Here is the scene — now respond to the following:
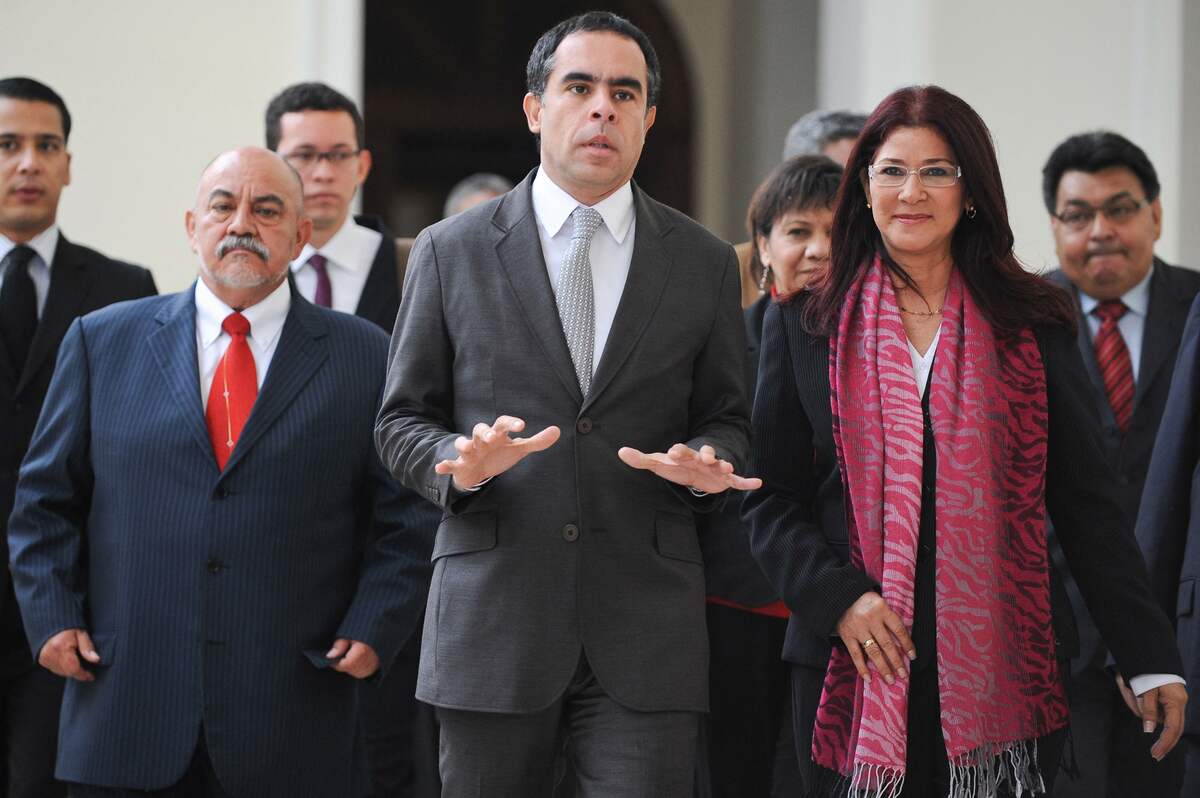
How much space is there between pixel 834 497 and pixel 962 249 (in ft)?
1.86

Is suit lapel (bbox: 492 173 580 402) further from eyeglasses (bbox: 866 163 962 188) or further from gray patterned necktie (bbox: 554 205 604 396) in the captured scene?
eyeglasses (bbox: 866 163 962 188)

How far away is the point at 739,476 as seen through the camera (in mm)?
3186

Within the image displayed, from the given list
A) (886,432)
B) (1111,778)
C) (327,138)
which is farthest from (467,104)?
(886,432)

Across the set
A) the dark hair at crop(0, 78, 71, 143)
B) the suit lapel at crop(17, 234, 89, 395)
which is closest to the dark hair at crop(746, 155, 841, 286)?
the suit lapel at crop(17, 234, 89, 395)

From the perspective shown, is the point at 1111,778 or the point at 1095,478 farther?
the point at 1111,778

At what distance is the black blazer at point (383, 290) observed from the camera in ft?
16.1

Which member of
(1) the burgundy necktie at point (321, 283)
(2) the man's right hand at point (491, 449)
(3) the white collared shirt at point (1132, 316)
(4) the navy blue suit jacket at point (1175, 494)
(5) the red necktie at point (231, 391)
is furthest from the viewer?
(3) the white collared shirt at point (1132, 316)

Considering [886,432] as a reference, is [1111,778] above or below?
below

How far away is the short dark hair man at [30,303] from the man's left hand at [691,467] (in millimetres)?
2179

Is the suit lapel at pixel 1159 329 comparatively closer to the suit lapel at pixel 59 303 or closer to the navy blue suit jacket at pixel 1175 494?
the navy blue suit jacket at pixel 1175 494

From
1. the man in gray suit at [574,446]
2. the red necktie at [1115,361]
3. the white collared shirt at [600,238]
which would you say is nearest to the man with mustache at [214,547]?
the man in gray suit at [574,446]

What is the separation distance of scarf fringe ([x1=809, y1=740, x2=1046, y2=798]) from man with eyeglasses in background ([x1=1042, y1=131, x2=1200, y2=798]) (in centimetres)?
143

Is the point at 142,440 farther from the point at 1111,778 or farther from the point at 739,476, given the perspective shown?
the point at 1111,778

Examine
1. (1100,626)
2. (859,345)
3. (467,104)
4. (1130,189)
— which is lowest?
(1100,626)
